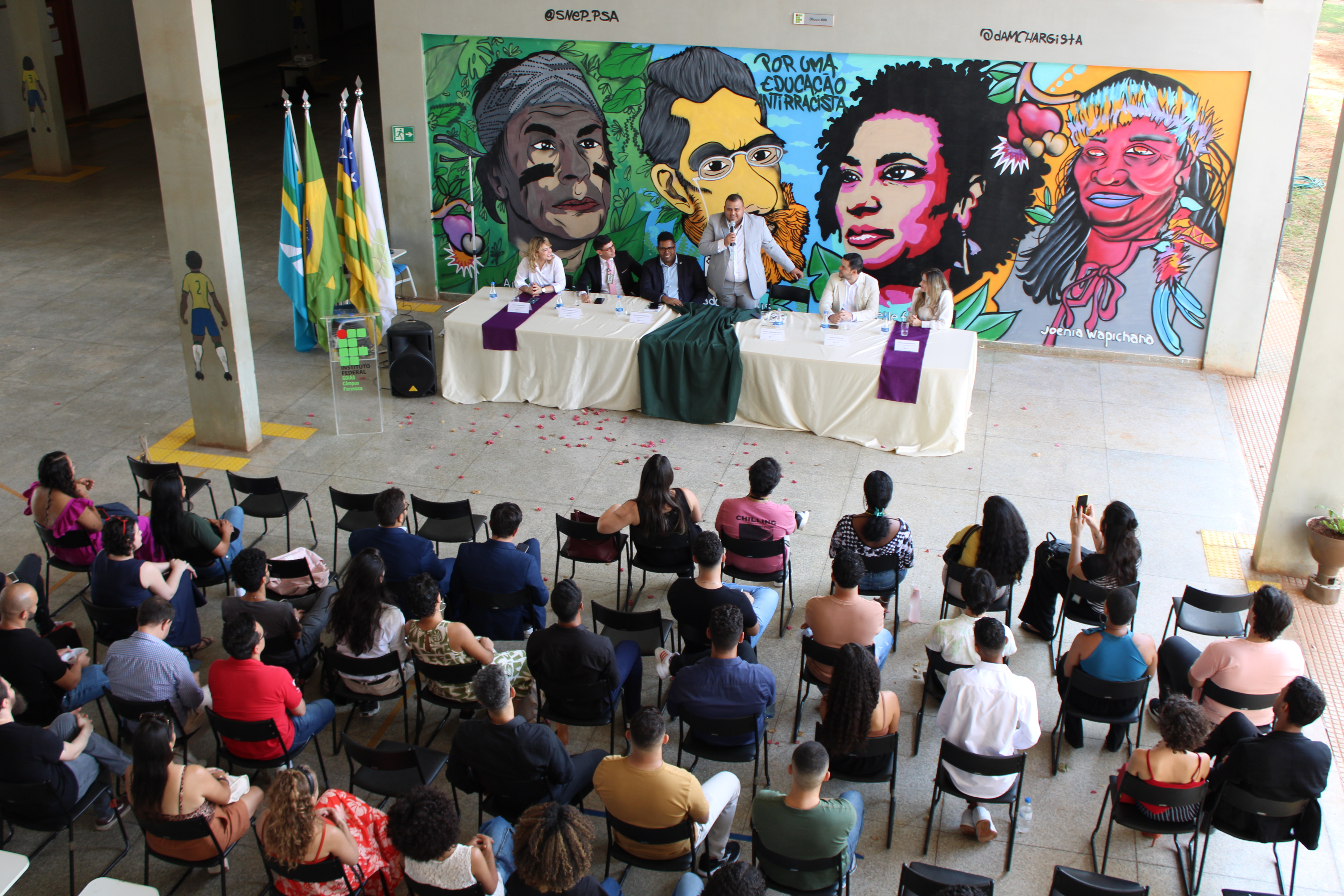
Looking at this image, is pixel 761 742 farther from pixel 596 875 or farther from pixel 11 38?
pixel 11 38

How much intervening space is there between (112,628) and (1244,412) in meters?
8.60

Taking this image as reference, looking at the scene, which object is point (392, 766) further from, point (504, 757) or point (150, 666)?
point (150, 666)

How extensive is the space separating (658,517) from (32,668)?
3.13 metres

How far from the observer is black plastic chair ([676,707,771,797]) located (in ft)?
15.9

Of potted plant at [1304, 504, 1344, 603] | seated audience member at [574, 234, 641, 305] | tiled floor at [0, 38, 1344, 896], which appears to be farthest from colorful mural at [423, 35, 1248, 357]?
potted plant at [1304, 504, 1344, 603]

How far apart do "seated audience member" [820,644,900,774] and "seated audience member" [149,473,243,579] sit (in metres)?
3.64

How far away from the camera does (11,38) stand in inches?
659

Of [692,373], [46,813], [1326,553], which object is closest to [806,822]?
[46,813]

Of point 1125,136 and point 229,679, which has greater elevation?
point 1125,136

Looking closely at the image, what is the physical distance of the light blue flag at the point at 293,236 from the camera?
9680 millimetres

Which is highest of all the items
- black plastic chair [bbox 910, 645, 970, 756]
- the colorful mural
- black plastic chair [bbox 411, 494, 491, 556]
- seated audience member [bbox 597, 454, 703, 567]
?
the colorful mural

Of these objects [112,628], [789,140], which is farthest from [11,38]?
[112,628]

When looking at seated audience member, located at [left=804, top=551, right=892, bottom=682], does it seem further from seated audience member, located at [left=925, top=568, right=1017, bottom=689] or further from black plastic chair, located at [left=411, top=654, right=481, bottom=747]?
black plastic chair, located at [left=411, top=654, right=481, bottom=747]

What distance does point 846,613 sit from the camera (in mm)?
5371
